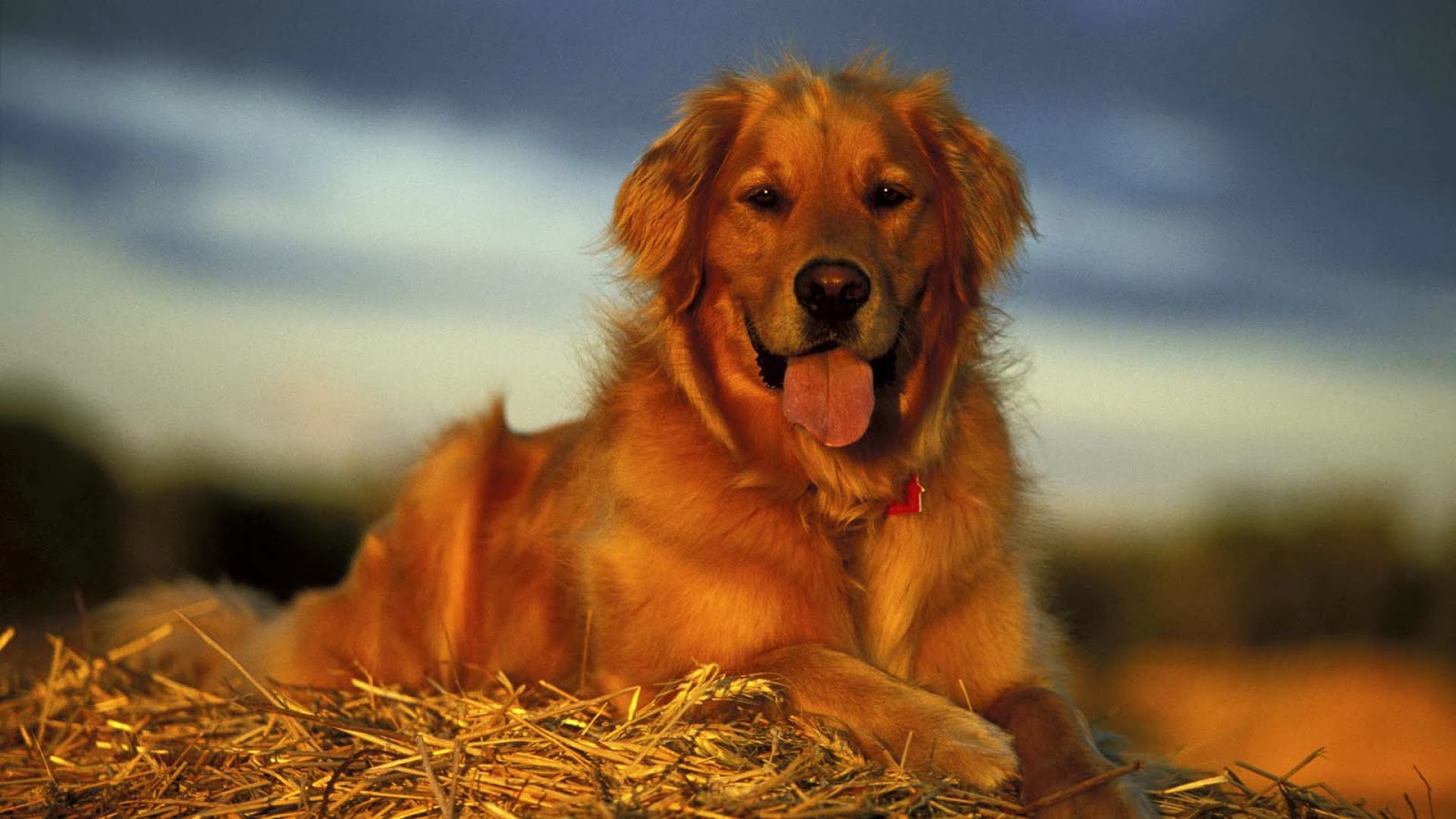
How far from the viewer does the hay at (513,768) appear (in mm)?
2799

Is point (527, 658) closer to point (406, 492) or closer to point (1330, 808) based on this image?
point (406, 492)

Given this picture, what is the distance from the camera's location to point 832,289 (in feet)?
11.3

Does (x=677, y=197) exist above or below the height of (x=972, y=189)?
below

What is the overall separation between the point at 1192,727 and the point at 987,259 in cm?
639

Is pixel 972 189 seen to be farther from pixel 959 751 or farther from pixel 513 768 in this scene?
pixel 513 768

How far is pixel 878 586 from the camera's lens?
3.76 meters

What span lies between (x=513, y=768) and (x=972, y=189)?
237cm

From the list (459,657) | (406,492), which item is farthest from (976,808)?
(406,492)

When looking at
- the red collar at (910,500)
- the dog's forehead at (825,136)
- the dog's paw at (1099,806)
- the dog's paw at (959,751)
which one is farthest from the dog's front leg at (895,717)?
the dog's forehead at (825,136)

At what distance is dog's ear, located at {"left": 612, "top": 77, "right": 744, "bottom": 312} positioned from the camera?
12.8 ft

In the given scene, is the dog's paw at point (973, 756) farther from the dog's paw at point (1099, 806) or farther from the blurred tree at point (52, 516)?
the blurred tree at point (52, 516)

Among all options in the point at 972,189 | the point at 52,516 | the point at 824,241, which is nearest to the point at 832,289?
the point at 824,241

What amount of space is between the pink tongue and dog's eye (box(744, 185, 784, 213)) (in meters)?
0.52

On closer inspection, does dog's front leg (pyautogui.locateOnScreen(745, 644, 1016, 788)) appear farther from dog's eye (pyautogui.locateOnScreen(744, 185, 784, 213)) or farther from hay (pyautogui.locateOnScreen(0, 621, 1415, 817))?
dog's eye (pyautogui.locateOnScreen(744, 185, 784, 213))
